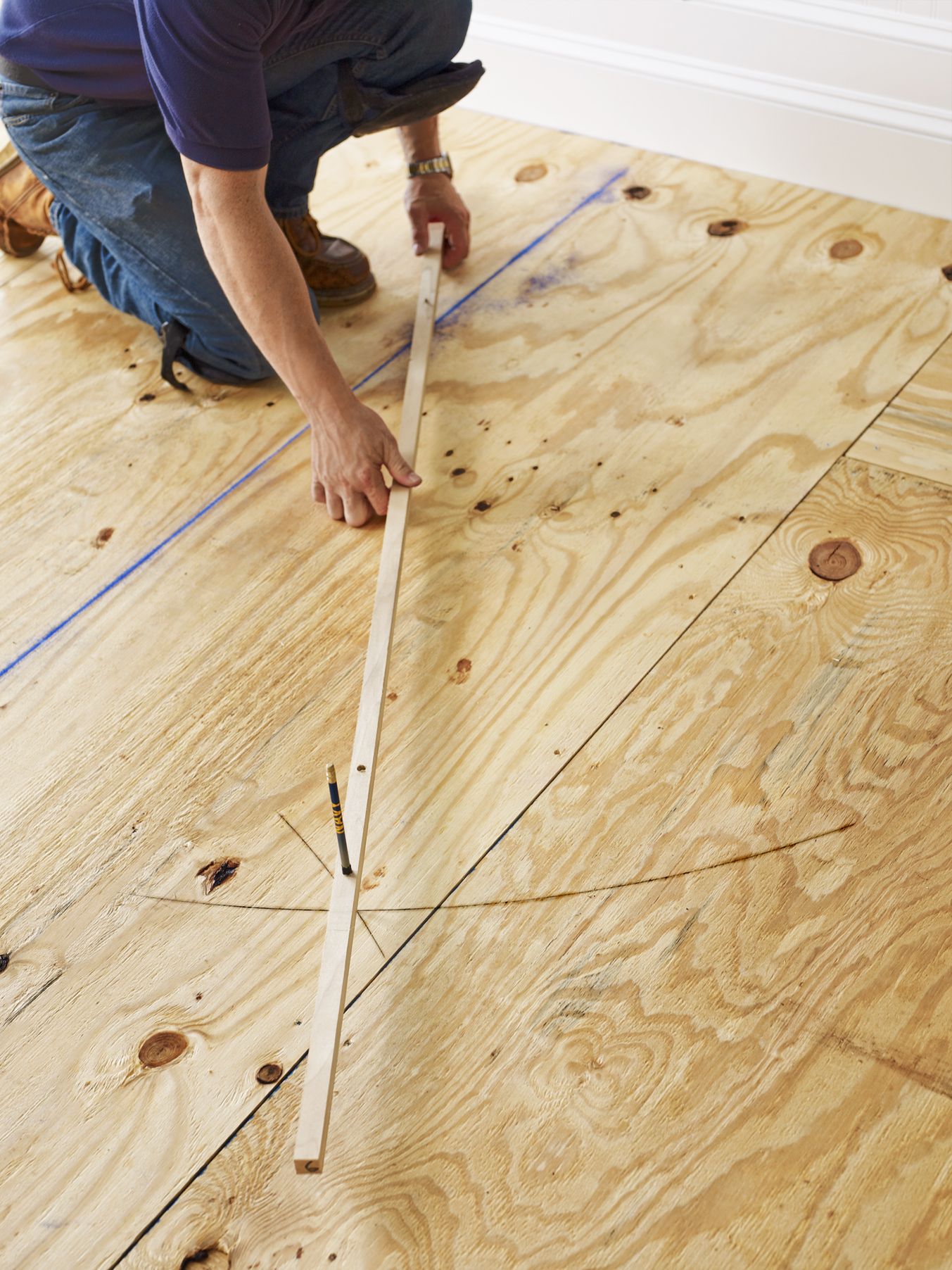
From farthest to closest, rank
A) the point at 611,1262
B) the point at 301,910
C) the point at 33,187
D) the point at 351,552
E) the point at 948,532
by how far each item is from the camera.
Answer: the point at 33,187 → the point at 351,552 → the point at 948,532 → the point at 301,910 → the point at 611,1262

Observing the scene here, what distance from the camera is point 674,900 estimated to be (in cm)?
116

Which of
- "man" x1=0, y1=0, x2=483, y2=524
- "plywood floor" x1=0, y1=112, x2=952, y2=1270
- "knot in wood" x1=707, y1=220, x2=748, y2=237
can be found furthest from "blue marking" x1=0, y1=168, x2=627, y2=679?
"knot in wood" x1=707, y1=220, x2=748, y2=237

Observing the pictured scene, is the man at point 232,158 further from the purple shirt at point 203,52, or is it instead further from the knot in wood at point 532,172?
the knot in wood at point 532,172

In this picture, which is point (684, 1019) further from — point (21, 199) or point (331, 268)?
point (21, 199)

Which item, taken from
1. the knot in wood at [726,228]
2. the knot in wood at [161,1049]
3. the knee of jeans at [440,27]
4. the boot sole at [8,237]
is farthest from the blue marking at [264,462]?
the boot sole at [8,237]

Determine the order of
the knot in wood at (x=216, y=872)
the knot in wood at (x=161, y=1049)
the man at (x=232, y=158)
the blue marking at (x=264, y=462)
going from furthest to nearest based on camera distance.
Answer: the blue marking at (x=264, y=462), the man at (x=232, y=158), the knot in wood at (x=216, y=872), the knot in wood at (x=161, y=1049)

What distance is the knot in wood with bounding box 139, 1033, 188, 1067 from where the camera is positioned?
1104 mm

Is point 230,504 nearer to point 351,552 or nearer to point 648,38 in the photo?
point 351,552

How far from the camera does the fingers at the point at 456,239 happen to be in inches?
79.2

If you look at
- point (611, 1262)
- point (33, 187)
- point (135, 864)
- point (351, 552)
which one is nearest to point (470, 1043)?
point (611, 1262)

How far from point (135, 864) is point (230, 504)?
595mm

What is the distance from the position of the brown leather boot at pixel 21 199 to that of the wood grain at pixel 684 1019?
142 centimetres

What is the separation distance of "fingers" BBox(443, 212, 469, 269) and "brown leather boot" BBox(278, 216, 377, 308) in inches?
Result: 5.4

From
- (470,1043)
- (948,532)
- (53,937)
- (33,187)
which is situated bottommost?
(948,532)
